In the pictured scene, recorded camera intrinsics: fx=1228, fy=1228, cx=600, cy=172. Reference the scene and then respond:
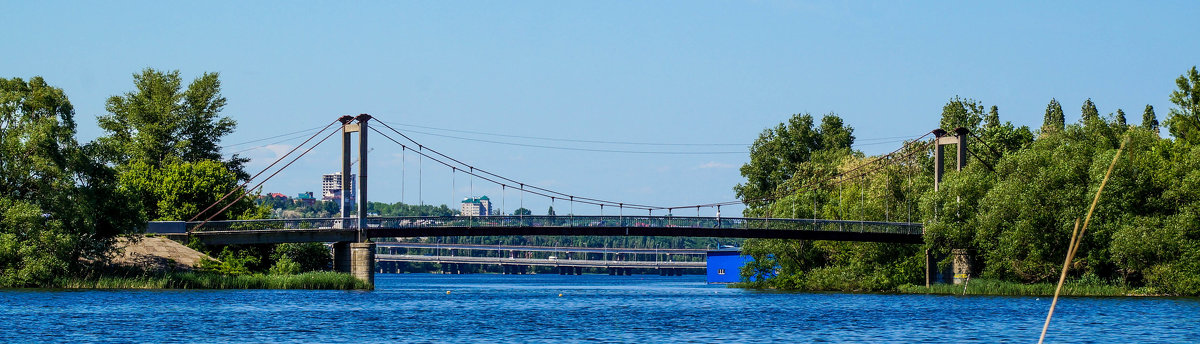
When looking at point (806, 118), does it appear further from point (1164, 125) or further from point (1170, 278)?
point (1170, 278)

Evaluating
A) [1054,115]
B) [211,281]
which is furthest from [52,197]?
[1054,115]

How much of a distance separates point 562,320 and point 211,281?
3373 centimetres

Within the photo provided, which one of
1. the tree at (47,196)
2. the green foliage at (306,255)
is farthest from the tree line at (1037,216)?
the tree at (47,196)

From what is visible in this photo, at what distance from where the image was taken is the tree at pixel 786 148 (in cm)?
13880

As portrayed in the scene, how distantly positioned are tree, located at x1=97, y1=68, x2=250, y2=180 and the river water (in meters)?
34.5

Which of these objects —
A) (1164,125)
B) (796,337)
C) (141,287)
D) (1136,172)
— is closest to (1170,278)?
(1136,172)

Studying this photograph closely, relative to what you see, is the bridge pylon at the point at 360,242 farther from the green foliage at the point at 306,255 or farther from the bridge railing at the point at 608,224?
the green foliage at the point at 306,255

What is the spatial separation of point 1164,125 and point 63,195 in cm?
6458

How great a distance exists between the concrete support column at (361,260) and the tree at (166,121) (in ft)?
71.5

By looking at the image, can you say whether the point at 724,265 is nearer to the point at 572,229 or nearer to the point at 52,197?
the point at 572,229

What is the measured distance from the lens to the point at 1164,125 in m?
75.9

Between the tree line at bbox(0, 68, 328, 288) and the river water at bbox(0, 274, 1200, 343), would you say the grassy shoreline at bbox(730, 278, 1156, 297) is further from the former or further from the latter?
the tree line at bbox(0, 68, 328, 288)

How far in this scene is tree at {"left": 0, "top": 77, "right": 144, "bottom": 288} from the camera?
211 ft

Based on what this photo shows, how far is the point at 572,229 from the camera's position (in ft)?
278
